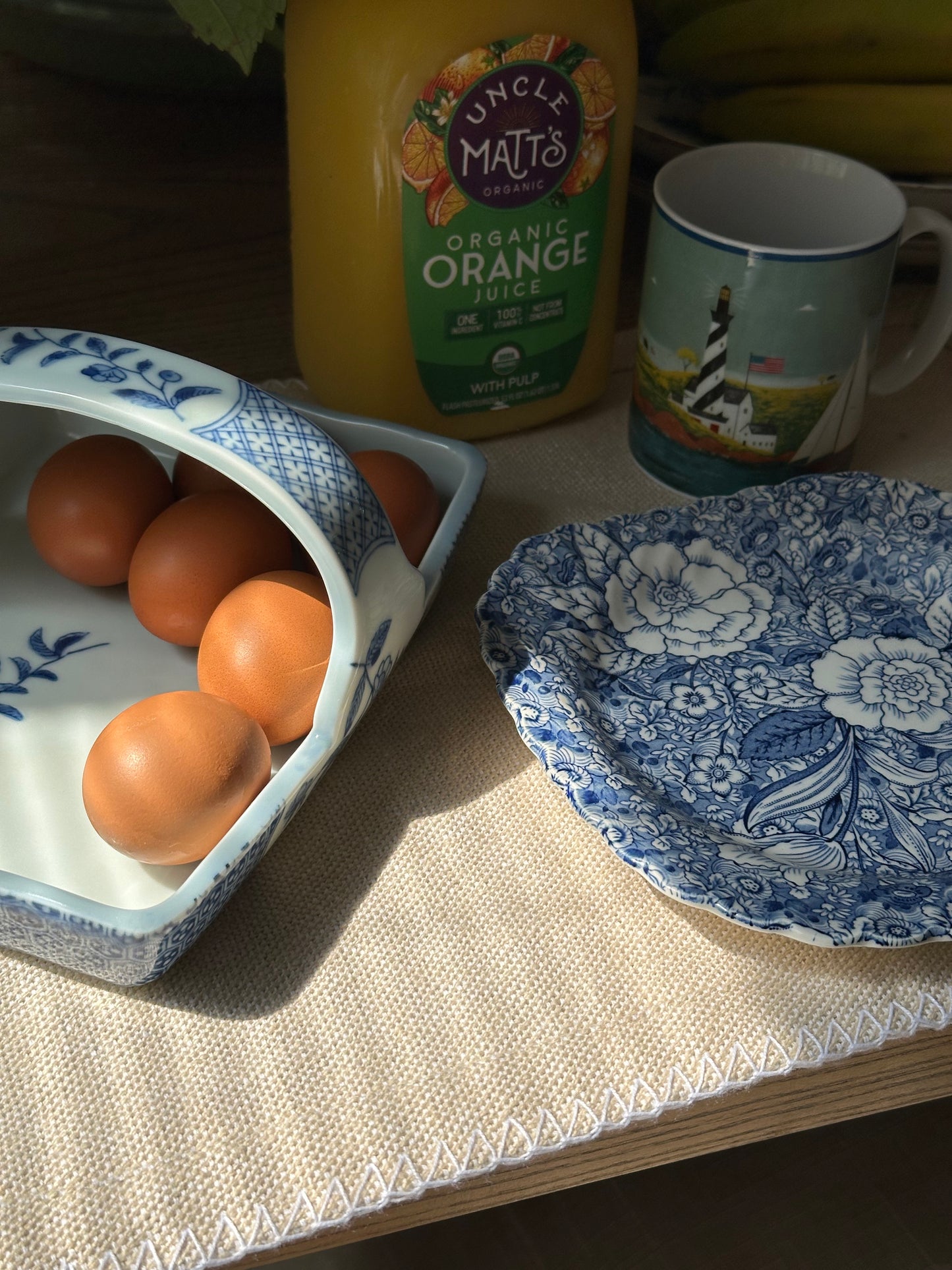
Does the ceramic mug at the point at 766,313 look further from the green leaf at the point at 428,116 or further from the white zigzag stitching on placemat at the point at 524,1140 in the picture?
the white zigzag stitching on placemat at the point at 524,1140

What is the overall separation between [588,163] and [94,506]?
0.25 m

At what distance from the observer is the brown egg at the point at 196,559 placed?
0.39 m

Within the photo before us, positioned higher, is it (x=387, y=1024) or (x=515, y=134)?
(x=515, y=134)

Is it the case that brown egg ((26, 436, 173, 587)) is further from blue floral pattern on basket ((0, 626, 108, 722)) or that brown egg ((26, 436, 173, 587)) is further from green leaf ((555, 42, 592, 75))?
green leaf ((555, 42, 592, 75))

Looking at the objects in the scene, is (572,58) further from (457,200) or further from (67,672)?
(67,672)

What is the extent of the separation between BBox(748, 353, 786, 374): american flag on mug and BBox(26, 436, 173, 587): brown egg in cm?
24

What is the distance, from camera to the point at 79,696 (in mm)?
403

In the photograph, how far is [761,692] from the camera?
428 millimetres

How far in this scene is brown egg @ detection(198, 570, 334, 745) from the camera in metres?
0.36

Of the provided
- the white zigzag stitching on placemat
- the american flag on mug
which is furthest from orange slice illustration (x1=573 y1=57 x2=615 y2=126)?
the white zigzag stitching on placemat

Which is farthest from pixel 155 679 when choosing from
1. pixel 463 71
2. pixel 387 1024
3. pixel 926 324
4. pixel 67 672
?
pixel 926 324

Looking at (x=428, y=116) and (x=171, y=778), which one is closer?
(x=171, y=778)

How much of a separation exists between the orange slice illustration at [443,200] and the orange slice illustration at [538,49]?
0.16 feet

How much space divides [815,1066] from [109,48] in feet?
2.21
